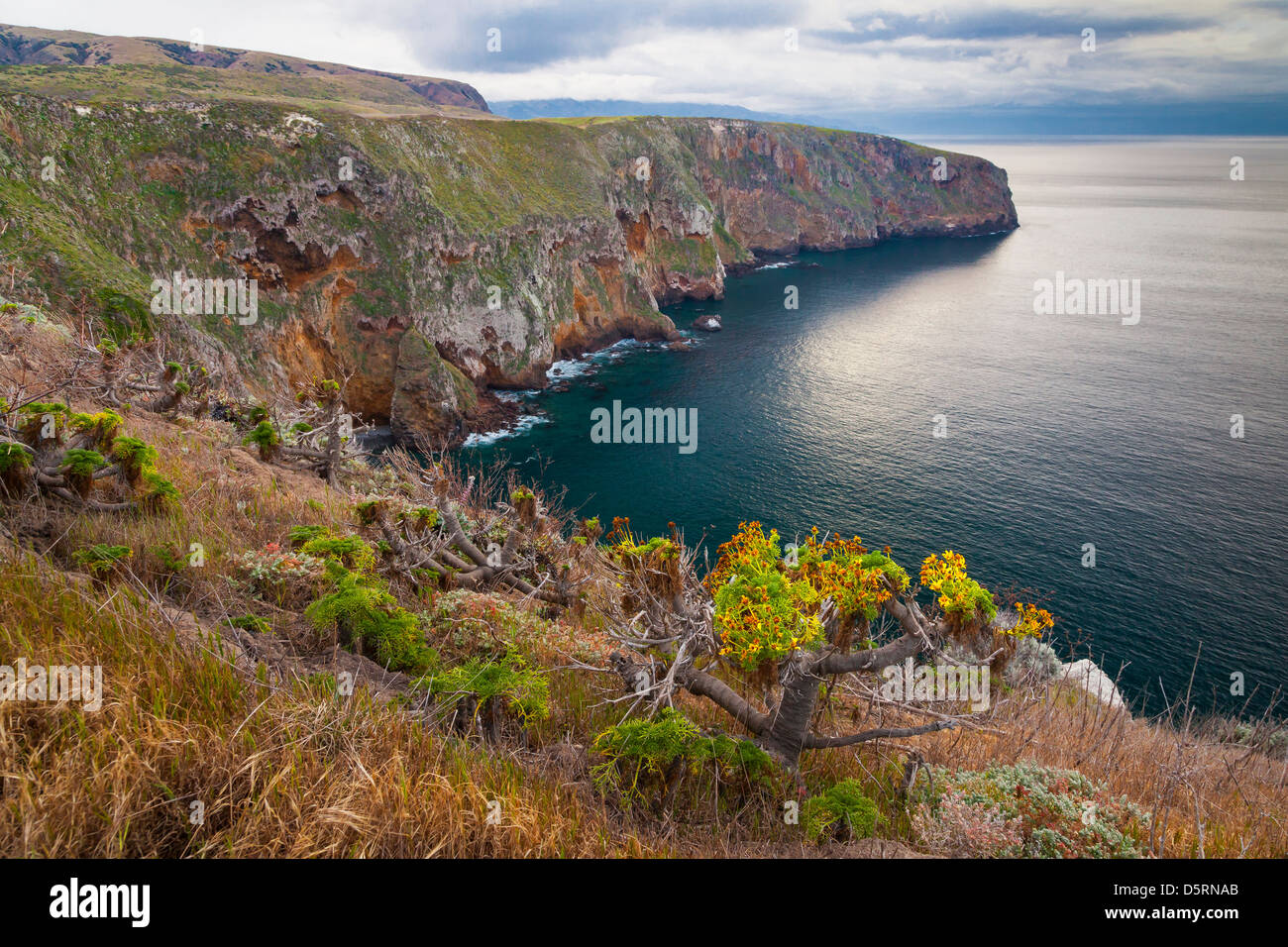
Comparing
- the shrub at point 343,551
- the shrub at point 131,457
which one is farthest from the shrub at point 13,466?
the shrub at point 343,551

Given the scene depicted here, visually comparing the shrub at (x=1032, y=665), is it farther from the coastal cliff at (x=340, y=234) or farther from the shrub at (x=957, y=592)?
the coastal cliff at (x=340, y=234)

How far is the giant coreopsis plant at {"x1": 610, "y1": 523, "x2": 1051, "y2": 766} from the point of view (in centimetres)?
538

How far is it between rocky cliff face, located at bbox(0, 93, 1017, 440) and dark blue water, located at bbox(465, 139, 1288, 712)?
680 centimetres

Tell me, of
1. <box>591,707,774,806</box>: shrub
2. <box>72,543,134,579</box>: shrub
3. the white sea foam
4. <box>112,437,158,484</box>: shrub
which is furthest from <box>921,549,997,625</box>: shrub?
the white sea foam

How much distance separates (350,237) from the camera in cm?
4725

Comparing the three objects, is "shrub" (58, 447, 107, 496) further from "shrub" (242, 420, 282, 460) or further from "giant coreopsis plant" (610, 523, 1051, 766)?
"giant coreopsis plant" (610, 523, 1051, 766)

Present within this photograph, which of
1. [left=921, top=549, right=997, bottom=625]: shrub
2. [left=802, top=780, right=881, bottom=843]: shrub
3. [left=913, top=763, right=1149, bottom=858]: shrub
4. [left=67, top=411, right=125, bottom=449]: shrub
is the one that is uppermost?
[left=67, top=411, right=125, bottom=449]: shrub

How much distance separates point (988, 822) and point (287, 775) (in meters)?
5.17

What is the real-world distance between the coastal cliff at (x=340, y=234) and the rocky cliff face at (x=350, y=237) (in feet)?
0.44

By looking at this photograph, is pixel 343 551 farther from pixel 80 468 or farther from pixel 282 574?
pixel 80 468

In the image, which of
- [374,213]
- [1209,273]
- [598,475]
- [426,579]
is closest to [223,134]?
[374,213]

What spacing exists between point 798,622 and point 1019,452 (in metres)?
45.7

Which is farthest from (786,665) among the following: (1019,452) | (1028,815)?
(1019,452)

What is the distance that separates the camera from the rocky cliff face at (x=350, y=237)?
1412 inches
